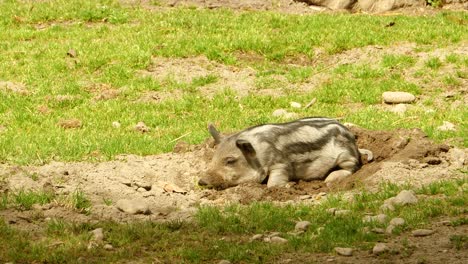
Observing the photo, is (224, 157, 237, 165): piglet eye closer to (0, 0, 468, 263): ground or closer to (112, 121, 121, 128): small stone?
(0, 0, 468, 263): ground

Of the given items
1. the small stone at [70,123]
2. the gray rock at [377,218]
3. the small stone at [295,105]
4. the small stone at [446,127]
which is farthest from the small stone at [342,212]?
the small stone at [70,123]

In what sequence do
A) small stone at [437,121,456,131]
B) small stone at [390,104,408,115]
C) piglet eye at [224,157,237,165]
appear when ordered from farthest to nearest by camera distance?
small stone at [390,104,408,115] < small stone at [437,121,456,131] < piglet eye at [224,157,237,165]

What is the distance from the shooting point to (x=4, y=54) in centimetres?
1608

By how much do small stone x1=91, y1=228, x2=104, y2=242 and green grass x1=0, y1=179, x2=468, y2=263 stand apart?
1.9 inches

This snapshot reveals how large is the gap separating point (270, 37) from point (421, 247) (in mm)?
9926

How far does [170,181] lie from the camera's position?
33.5 ft

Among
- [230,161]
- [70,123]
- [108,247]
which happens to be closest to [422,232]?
[108,247]

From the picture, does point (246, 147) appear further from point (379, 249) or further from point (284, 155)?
point (379, 249)

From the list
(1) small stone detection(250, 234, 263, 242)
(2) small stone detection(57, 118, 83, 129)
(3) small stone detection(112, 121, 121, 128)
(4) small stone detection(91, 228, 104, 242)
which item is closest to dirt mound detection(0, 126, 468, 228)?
(4) small stone detection(91, 228, 104, 242)

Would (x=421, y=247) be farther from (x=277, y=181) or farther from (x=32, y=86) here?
(x=32, y=86)

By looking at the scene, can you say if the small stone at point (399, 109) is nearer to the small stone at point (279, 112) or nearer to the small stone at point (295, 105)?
the small stone at point (295, 105)

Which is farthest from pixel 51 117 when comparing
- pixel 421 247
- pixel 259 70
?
pixel 421 247

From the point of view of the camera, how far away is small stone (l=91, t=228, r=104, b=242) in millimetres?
7984

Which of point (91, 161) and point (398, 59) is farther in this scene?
point (398, 59)
